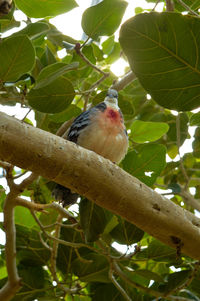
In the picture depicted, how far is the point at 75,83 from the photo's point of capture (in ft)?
6.86

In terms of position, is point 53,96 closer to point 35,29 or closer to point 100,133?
point 35,29

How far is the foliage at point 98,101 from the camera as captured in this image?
134 centimetres

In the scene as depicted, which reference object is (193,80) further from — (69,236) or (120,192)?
(69,236)

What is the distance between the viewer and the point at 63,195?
2193mm

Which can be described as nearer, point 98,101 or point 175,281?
point 175,281

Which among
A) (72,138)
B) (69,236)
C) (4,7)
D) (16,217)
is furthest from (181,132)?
(4,7)

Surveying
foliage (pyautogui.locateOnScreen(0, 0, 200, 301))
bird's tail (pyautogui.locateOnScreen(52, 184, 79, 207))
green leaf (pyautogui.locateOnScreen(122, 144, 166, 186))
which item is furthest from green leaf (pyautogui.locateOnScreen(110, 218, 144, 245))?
bird's tail (pyautogui.locateOnScreen(52, 184, 79, 207))

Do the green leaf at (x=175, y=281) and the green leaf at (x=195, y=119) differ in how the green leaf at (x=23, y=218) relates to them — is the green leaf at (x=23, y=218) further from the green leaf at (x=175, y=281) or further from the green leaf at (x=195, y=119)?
the green leaf at (x=195, y=119)

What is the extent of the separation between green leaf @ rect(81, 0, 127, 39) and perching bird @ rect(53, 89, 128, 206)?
38 centimetres

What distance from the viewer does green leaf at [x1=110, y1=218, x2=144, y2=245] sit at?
2012mm

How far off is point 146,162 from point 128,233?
378mm

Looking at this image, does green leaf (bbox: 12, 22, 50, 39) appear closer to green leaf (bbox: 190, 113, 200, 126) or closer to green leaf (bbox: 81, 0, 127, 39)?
green leaf (bbox: 81, 0, 127, 39)

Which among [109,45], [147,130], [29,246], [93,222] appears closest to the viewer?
[93,222]

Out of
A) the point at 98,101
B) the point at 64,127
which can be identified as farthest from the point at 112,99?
the point at 64,127
